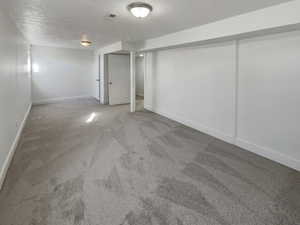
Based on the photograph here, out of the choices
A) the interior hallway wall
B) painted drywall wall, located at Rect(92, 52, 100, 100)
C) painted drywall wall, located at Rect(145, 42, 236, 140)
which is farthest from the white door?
the interior hallway wall

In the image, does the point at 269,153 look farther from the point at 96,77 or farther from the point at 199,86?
the point at 96,77

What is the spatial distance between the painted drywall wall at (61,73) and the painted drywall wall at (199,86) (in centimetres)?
396

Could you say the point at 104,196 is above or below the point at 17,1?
below

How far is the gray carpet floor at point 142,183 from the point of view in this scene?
1.79 meters

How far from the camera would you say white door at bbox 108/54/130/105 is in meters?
7.31

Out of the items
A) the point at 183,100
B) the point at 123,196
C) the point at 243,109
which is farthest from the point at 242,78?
the point at 123,196

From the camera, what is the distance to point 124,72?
7.61 m

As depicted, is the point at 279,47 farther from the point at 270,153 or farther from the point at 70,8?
the point at 70,8

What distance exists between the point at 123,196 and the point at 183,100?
3.35 m

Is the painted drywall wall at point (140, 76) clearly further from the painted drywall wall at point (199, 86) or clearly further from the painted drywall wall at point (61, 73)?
the painted drywall wall at point (199, 86)

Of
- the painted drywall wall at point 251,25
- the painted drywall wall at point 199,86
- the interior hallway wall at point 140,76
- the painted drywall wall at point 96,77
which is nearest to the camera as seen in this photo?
the painted drywall wall at point 251,25

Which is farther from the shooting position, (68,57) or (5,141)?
(68,57)

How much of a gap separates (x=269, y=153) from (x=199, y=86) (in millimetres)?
2036

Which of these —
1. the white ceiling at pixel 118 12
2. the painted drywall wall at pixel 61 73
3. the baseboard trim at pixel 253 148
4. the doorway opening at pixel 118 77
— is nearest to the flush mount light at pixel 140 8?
the white ceiling at pixel 118 12
